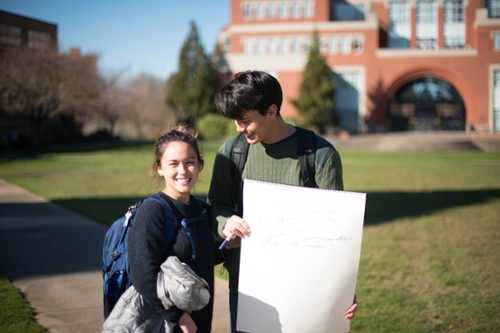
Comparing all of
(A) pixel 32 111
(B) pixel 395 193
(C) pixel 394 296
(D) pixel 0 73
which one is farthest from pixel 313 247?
(A) pixel 32 111

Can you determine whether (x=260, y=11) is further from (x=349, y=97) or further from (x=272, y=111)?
(x=272, y=111)

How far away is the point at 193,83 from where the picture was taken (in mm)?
52062

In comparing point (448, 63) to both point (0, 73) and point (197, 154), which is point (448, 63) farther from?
point (197, 154)

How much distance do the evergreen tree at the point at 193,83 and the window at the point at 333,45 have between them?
13.2m

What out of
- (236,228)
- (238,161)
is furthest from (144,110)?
(236,228)

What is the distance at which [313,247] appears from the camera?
7.59 ft

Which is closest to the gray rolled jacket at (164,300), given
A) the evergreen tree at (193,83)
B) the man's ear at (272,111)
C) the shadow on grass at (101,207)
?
the man's ear at (272,111)

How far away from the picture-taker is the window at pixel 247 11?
54.6 metres

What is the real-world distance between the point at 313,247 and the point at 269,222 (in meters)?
0.25

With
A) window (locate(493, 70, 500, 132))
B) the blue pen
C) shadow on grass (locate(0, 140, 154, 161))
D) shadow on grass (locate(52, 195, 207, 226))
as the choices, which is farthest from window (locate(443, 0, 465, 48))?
the blue pen

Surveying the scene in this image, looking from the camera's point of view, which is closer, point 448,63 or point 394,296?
point 394,296

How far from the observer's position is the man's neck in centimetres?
251

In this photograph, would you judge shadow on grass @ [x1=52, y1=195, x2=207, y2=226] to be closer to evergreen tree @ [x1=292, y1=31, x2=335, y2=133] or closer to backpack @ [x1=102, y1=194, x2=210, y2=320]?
backpack @ [x1=102, y1=194, x2=210, y2=320]

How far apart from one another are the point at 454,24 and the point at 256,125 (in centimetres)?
5863
